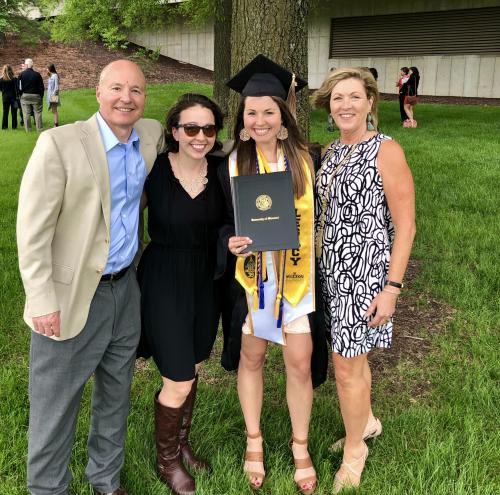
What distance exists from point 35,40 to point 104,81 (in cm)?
3022

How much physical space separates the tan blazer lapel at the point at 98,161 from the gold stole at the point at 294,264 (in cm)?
65

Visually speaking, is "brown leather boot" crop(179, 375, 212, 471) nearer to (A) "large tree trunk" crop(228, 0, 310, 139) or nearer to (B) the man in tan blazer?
(B) the man in tan blazer

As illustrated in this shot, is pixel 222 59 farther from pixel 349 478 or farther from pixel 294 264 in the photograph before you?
pixel 349 478

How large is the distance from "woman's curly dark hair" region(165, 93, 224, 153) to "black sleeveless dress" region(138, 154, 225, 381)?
0.32 ft

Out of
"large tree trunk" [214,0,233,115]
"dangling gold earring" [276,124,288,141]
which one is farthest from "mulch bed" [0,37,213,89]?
"dangling gold earring" [276,124,288,141]

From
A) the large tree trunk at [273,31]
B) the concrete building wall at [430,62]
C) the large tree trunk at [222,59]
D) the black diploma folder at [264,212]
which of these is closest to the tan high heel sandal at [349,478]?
the black diploma folder at [264,212]

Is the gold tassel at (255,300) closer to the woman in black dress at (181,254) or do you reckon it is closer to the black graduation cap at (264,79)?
the woman in black dress at (181,254)

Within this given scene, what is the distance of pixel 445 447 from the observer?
292 centimetres

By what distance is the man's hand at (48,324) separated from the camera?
2.19 meters

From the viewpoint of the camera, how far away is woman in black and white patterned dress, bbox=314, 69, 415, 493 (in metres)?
2.48

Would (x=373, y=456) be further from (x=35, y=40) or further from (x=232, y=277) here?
(x=35, y=40)

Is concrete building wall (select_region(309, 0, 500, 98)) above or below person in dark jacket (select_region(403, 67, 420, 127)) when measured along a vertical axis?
above

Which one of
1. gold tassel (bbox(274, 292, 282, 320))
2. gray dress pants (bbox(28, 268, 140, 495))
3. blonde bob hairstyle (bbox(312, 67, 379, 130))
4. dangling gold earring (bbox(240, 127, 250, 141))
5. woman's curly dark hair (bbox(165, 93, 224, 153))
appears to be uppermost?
blonde bob hairstyle (bbox(312, 67, 379, 130))

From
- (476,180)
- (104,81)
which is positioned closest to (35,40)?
(476,180)
